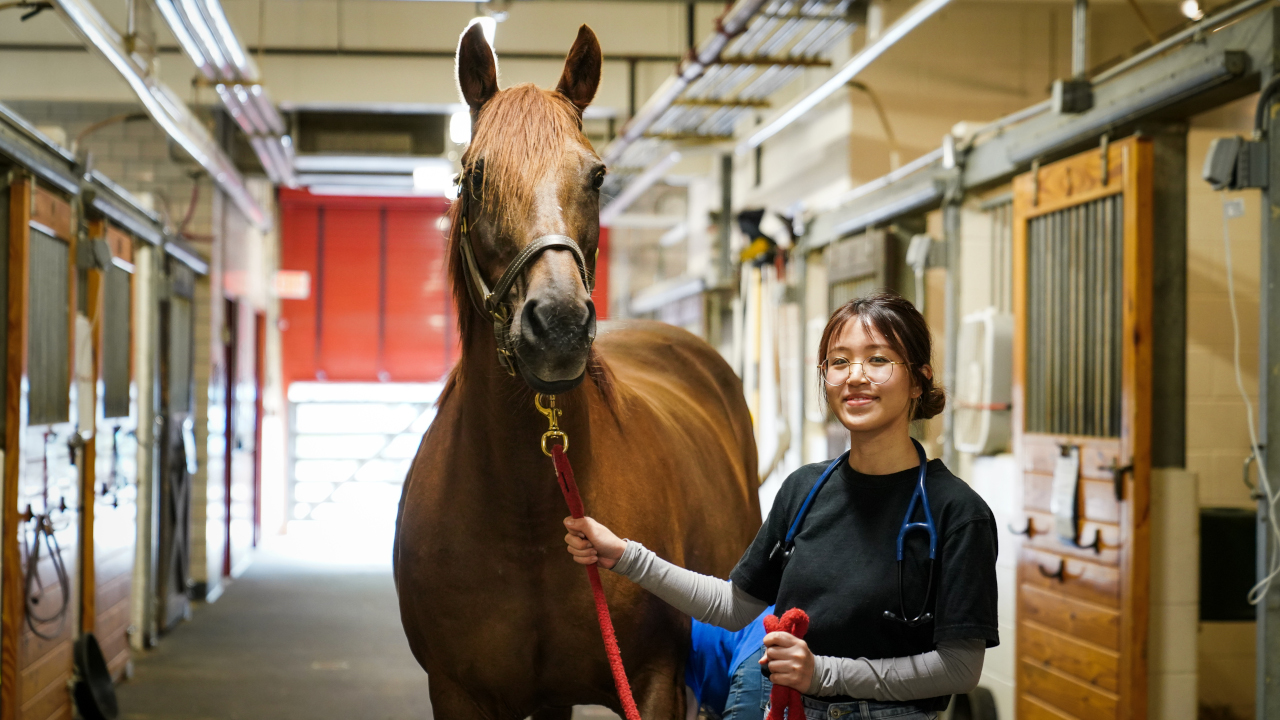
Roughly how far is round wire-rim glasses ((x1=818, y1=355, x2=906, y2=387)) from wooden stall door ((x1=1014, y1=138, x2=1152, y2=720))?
179 centimetres

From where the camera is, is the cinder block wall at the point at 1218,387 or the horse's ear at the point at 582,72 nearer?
the horse's ear at the point at 582,72

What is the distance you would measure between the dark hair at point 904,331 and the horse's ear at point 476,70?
707mm

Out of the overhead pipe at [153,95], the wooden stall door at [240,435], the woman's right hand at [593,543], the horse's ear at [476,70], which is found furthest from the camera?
the wooden stall door at [240,435]

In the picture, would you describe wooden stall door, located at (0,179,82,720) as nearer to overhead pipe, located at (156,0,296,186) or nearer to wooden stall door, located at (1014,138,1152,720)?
overhead pipe, located at (156,0,296,186)

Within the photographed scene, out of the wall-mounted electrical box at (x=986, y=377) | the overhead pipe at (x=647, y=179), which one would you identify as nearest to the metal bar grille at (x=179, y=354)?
the overhead pipe at (x=647, y=179)

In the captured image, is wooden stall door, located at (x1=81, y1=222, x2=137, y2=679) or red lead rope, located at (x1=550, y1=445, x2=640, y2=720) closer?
red lead rope, located at (x1=550, y1=445, x2=640, y2=720)

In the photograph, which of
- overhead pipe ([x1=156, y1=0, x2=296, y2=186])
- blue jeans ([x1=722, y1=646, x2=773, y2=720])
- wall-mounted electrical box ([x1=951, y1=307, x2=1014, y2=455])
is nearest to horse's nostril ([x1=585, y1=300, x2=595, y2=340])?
blue jeans ([x1=722, y1=646, x2=773, y2=720])

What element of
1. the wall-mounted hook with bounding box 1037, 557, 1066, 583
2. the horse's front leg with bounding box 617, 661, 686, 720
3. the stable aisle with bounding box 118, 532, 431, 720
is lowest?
the stable aisle with bounding box 118, 532, 431, 720

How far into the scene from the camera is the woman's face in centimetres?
126

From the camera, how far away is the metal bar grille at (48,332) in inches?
131

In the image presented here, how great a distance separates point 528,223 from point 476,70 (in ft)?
1.28

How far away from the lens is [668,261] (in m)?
10.9

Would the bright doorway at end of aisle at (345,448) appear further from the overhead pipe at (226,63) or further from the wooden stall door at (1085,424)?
the wooden stall door at (1085,424)

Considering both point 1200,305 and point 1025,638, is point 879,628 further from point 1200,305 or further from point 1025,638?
point 1200,305
